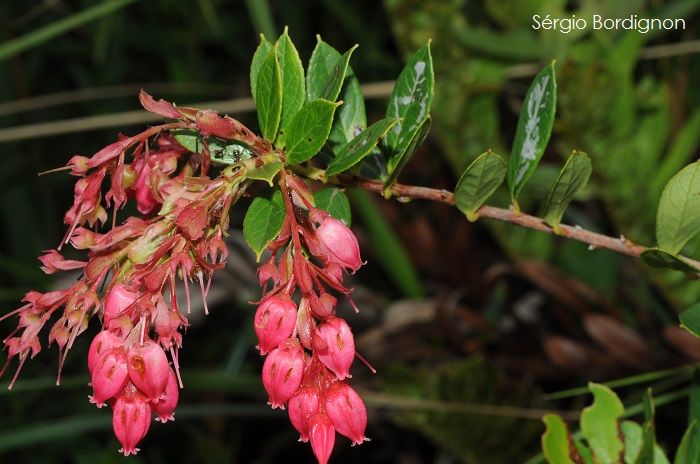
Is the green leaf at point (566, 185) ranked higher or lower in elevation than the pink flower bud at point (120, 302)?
higher

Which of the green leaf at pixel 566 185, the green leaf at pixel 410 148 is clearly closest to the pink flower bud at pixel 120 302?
the green leaf at pixel 410 148

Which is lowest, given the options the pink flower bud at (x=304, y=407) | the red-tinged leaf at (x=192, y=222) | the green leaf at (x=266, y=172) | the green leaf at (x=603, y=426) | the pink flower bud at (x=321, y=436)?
the green leaf at (x=603, y=426)

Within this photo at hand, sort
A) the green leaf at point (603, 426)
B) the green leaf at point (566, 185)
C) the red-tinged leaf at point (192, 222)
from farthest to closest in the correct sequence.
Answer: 1. the green leaf at point (603, 426)
2. the green leaf at point (566, 185)
3. the red-tinged leaf at point (192, 222)

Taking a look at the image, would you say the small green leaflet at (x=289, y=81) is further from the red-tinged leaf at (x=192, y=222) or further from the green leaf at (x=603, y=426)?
the green leaf at (x=603, y=426)

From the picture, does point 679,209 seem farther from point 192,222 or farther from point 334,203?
point 192,222

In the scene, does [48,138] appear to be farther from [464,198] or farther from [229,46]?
[464,198]

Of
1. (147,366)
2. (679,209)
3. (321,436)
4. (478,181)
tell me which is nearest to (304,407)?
(321,436)

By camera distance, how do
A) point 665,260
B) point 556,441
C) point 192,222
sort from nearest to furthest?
point 192,222, point 665,260, point 556,441
